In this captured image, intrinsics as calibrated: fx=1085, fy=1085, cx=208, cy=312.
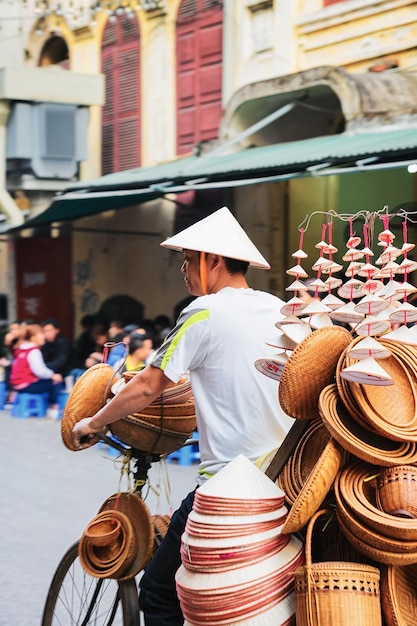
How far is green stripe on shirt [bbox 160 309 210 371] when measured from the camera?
314 centimetres

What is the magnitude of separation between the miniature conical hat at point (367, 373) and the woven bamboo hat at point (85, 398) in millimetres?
1351

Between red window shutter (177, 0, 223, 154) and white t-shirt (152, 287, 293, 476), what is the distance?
37.6 ft

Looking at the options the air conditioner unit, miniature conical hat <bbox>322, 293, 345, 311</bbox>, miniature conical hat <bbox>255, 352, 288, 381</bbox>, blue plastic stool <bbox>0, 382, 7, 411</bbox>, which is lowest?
blue plastic stool <bbox>0, 382, 7, 411</bbox>

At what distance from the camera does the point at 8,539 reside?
22.0ft

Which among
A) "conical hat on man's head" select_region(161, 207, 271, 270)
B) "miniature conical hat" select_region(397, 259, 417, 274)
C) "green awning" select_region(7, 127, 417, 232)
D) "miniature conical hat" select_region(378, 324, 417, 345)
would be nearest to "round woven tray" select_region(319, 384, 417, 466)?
"miniature conical hat" select_region(378, 324, 417, 345)

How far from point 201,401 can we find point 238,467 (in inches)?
19.0

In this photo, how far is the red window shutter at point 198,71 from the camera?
14.4 meters

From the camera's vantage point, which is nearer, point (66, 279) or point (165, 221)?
point (165, 221)

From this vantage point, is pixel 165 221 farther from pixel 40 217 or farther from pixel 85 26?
pixel 85 26

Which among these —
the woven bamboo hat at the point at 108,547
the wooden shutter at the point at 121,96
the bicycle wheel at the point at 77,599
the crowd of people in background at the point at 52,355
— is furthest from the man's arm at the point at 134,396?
the wooden shutter at the point at 121,96

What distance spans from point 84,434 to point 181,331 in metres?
0.65

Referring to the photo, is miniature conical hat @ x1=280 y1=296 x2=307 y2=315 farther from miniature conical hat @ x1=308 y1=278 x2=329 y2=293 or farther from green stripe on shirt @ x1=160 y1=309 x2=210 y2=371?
green stripe on shirt @ x1=160 y1=309 x2=210 y2=371

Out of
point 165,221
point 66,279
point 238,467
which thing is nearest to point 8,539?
point 238,467

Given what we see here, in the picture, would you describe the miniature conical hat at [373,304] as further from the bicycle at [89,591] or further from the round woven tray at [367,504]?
the bicycle at [89,591]
